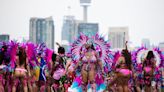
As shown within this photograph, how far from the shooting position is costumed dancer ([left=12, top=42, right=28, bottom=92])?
17688mm

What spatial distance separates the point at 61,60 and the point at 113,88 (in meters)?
3.30

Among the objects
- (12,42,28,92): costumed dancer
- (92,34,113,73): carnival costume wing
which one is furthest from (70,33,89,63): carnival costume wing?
(12,42,28,92): costumed dancer

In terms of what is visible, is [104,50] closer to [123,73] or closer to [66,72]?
[66,72]

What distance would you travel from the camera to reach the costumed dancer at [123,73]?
18625mm

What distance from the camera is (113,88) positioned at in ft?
61.9

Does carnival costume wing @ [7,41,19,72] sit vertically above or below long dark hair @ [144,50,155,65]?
above

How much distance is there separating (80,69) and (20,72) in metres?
3.01

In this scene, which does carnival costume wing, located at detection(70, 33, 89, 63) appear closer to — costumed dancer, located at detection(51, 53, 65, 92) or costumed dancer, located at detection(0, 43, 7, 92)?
costumed dancer, located at detection(51, 53, 65, 92)

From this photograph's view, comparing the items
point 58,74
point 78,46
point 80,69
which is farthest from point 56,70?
point 80,69

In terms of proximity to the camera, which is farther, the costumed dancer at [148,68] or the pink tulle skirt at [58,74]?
the pink tulle skirt at [58,74]

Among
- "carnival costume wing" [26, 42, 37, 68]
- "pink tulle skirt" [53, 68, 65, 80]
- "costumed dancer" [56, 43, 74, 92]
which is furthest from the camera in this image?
"pink tulle skirt" [53, 68, 65, 80]

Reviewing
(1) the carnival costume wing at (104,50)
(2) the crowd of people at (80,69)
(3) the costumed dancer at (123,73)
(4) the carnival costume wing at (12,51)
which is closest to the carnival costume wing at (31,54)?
(2) the crowd of people at (80,69)

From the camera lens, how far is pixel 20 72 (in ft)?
58.1

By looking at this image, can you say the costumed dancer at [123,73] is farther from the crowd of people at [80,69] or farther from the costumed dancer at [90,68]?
the costumed dancer at [90,68]
